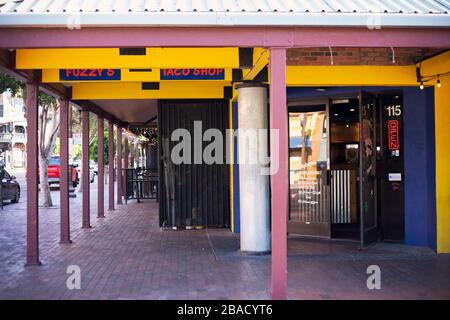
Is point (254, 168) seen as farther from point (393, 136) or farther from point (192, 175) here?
point (192, 175)

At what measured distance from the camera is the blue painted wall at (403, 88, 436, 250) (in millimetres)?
8586

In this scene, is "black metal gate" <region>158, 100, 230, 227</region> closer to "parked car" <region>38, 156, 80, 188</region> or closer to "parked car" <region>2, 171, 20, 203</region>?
"parked car" <region>2, 171, 20, 203</region>

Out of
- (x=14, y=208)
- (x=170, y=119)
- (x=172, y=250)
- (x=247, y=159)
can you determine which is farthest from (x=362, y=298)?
(x=14, y=208)

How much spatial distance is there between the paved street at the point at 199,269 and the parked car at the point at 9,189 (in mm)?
7451

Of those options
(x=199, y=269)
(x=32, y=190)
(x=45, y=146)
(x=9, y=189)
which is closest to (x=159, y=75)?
(x=32, y=190)

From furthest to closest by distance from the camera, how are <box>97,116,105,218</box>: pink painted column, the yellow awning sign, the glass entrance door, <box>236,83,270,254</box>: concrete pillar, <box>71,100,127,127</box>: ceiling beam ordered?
<box>97,116,105,218</box>: pink painted column → <box>71,100,127,127</box>: ceiling beam → the glass entrance door → the yellow awning sign → <box>236,83,270,254</box>: concrete pillar

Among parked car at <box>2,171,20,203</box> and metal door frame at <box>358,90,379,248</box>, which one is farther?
parked car at <box>2,171,20,203</box>

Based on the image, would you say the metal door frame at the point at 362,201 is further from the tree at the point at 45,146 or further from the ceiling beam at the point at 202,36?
the tree at the point at 45,146

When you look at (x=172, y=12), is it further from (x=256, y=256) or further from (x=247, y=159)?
(x=256, y=256)

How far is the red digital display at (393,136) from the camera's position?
915cm

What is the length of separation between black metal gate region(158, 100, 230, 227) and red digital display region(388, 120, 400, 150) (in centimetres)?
379

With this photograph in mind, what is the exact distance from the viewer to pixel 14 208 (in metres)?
17.2
